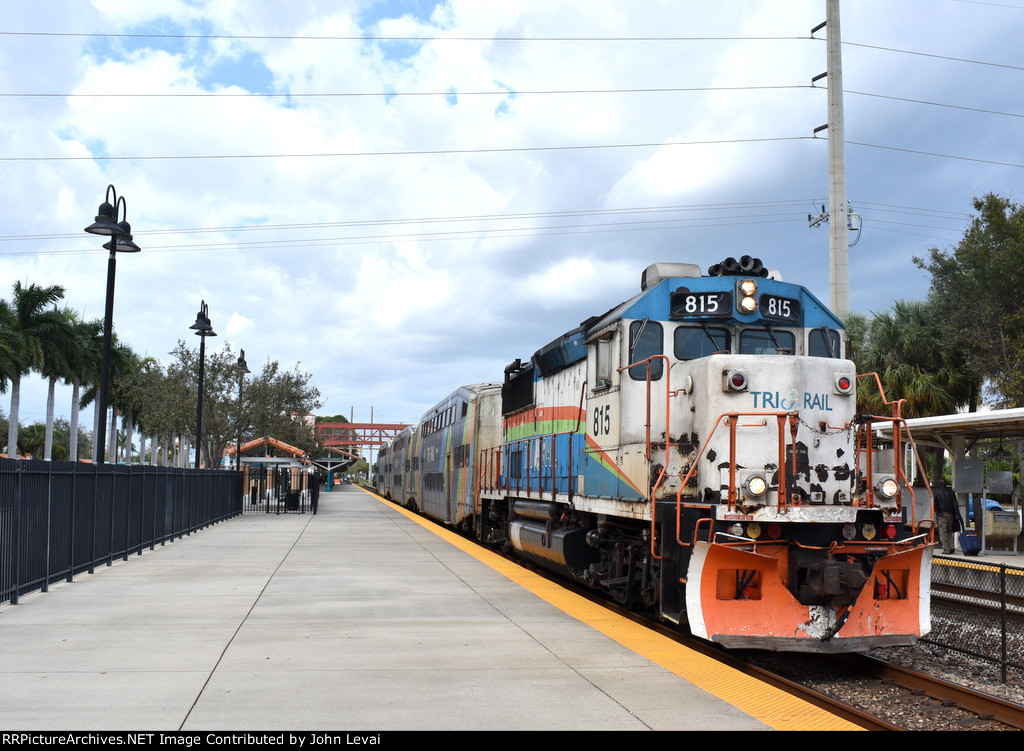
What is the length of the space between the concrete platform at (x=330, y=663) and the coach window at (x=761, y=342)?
131 inches

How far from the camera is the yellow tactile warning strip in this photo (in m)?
5.45

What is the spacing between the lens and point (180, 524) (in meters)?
20.2

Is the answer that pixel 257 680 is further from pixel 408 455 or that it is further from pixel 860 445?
pixel 408 455

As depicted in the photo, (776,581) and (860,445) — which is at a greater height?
(860,445)

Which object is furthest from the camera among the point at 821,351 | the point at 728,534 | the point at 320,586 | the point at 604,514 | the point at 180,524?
the point at 180,524

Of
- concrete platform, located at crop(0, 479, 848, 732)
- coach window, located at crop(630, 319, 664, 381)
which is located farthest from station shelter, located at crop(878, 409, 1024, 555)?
concrete platform, located at crop(0, 479, 848, 732)

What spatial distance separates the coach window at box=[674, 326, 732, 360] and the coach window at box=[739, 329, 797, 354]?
0.54 ft

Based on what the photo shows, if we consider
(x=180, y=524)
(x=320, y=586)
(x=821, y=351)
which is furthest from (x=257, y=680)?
(x=180, y=524)

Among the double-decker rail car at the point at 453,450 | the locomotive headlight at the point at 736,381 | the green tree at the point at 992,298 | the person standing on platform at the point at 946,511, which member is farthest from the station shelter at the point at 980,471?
the locomotive headlight at the point at 736,381

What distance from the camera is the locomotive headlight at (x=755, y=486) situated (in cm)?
727

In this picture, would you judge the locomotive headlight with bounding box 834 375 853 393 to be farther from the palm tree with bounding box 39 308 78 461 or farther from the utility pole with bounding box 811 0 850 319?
the palm tree with bounding box 39 308 78 461

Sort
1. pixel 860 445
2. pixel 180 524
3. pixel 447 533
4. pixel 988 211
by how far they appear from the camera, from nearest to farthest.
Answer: pixel 860 445
pixel 180 524
pixel 447 533
pixel 988 211

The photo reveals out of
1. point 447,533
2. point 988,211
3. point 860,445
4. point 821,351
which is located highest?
point 988,211
